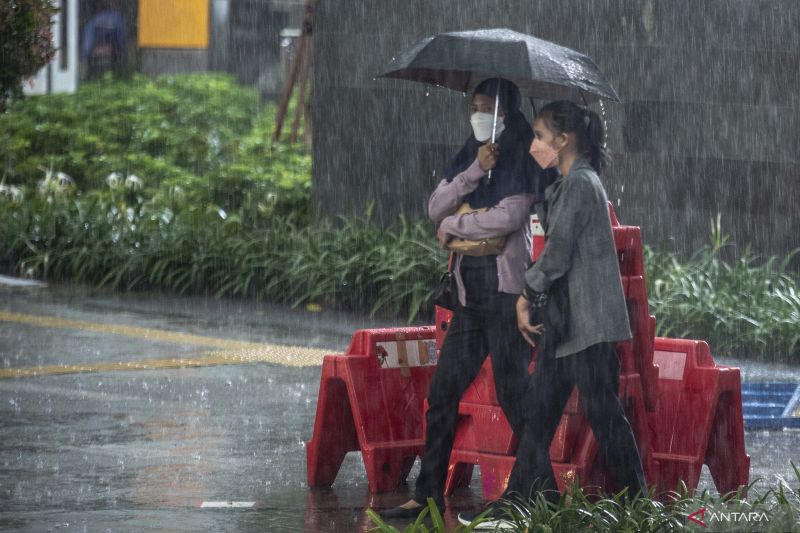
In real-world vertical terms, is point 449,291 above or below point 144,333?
above

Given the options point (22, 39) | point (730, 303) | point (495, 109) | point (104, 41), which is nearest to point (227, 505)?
point (495, 109)

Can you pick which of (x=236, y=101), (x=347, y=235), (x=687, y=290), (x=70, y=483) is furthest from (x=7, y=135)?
(x=70, y=483)

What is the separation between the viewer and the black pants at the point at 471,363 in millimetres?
6848

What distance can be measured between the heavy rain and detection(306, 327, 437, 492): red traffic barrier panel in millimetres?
15

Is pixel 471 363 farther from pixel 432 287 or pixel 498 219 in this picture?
pixel 432 287

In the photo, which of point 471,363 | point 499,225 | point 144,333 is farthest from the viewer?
point 144,333

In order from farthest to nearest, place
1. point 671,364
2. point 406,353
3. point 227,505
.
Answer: point 406,353 < point 671,364 < point 227,505

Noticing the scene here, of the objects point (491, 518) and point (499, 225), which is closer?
point (491, 518)

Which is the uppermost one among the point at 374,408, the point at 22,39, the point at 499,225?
→ the point at 22,39

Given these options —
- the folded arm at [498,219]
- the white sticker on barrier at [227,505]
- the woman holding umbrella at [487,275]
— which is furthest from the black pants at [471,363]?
→ the white sticker on barrier at [227,505]

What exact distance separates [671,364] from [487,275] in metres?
1.06

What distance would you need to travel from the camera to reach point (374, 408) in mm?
7504

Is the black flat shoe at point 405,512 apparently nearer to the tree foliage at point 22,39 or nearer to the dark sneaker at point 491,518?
the dark sneaker at point 491,518

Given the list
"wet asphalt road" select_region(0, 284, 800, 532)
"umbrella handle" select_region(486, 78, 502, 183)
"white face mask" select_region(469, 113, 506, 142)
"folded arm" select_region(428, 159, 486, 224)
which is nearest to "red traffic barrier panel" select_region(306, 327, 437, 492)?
"wet asphalt road" select_region(0, 284, 800, 532)
